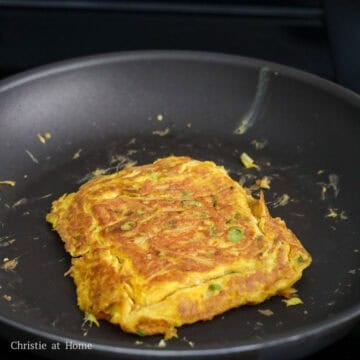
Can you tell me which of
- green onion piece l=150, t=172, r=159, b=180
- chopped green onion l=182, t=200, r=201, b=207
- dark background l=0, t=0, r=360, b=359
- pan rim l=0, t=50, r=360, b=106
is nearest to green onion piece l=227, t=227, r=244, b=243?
chopped green onion l=182, t=200, r=201, b=207

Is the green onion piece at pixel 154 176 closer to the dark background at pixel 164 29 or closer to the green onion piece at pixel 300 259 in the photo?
the green onion piece at pixel 300 259

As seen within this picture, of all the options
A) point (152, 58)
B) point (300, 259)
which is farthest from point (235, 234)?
point (152, 58)

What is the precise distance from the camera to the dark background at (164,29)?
9.19ft

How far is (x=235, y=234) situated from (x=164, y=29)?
1.40 m

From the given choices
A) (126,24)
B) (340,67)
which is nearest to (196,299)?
(340,67)

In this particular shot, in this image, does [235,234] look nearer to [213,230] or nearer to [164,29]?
[213,230]

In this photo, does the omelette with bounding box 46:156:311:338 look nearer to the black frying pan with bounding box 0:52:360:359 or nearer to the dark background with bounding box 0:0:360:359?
the black frying pan with bounding box 0:52:360:359

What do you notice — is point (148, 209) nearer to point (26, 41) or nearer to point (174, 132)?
point (174, 132)

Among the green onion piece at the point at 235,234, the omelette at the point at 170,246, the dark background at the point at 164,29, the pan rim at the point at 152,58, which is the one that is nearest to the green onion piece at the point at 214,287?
the omelette at the point at 170,246

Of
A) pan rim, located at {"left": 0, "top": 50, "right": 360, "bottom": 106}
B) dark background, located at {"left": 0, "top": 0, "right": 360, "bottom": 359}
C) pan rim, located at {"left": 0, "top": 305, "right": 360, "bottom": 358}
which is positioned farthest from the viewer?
dark background, located at {"left": 0, "top": 0, "right": 360, "bottom": 359}

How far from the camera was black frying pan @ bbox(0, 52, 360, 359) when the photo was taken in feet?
5.20

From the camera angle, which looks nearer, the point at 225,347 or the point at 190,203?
the point at 225,347

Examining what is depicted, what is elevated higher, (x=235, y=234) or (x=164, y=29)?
(x=164, y=29)

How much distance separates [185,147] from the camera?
6.91ft
